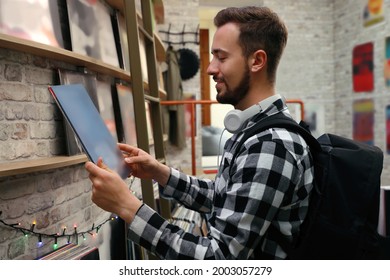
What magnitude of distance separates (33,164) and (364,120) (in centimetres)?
533

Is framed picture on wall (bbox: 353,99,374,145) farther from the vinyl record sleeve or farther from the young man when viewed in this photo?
the vinyl record sleeve

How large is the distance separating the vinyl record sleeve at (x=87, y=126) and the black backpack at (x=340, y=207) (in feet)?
1.33

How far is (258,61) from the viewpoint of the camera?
1127 millimetres

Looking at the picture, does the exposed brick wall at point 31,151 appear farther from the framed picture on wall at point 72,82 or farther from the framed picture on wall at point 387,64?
the framed picture on wall at point 387,64

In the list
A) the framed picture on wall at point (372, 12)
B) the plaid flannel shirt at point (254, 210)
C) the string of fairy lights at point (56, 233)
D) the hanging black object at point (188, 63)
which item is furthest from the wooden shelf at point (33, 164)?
the framed picture on wall at point (372, 12)

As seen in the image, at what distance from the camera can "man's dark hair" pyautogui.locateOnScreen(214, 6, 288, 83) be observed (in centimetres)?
112

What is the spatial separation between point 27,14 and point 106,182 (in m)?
0.71

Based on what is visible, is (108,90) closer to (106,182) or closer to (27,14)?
(27,14)

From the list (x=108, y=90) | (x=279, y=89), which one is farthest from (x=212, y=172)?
(x=108, y=90)

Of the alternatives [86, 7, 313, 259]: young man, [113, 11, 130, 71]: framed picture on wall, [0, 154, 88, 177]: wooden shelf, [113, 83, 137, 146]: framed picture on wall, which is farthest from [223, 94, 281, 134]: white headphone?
[113, 11, 130, 71]: framed picture on wall

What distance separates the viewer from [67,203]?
1581 millimetres

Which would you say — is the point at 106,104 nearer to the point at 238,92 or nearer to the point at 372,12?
the point at 238,92

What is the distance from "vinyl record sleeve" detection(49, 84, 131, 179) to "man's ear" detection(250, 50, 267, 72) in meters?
0.49

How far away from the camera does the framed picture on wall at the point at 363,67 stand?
5438 mm
